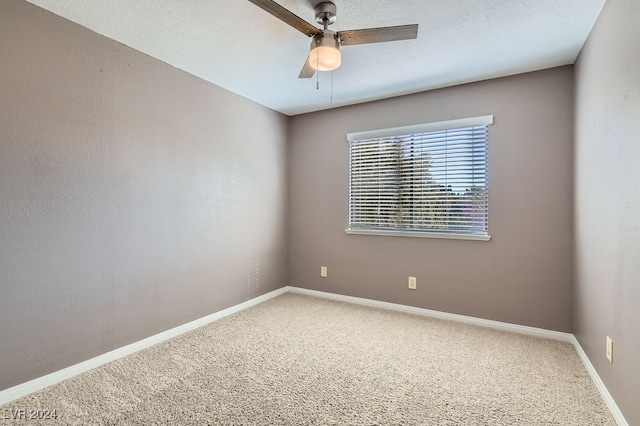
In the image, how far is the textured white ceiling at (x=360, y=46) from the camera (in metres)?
1.91

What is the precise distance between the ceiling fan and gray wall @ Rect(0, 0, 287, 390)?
1530mm

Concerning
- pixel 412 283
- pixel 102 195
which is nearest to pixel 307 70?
pixel 102 195

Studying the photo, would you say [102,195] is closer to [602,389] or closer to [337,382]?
[337,382]

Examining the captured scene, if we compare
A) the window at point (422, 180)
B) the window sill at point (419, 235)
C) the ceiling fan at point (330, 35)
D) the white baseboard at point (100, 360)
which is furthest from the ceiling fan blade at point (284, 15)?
the white baseboard at point (100, 360)

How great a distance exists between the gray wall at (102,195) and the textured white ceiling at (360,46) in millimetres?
235

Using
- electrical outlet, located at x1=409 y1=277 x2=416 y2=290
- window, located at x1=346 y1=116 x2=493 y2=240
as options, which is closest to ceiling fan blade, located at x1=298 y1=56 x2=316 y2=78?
window, located at x1=346 y1=116 x2=493 y2=240

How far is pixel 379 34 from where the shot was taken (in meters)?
1.72

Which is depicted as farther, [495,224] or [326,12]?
[495,224]

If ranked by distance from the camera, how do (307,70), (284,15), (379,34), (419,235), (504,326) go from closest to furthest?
(284,15) < (379,34) < (307,70) < (504,326) < (419,235)

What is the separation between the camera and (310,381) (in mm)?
2027

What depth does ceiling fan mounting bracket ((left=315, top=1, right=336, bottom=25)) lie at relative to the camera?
6.02ft

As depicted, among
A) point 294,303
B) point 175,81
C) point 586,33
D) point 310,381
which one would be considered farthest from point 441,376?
point 175,81

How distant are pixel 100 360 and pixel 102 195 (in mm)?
1192

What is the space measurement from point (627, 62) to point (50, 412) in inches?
141
